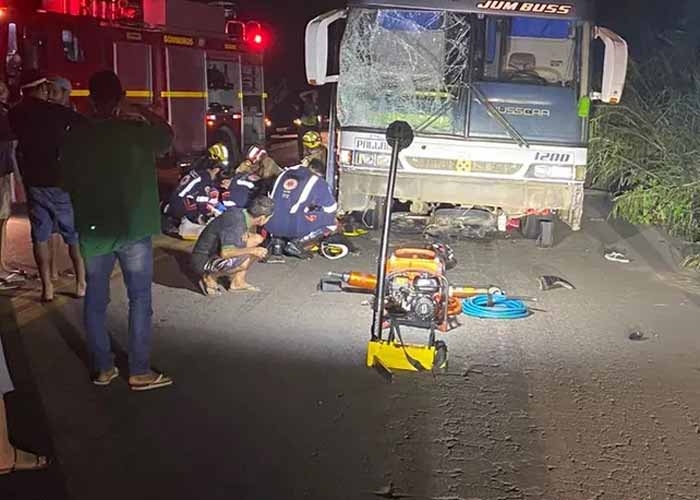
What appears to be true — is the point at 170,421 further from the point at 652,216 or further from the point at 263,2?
the point at 263,2

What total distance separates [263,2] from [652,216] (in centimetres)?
3124

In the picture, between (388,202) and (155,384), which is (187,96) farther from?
(155,384)

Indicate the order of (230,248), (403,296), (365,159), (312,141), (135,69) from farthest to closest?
(135,69) → (312,141) → (365,159) → (230,248) → (403,296)

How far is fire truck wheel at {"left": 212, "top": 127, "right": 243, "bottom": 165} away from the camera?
17781 mm

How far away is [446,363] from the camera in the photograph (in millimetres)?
6355

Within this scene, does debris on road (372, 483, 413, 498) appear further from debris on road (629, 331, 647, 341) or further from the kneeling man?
the kneeling man

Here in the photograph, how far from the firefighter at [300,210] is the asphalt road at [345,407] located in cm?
169

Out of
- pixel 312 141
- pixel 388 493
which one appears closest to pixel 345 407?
pixel 388 493

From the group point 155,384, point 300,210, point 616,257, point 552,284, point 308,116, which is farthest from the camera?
point 308,116

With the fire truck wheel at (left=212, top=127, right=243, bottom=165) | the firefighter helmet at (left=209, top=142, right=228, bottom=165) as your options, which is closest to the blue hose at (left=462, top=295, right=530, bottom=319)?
the firefighter helmet at (left=209, top=142, right=228, bottom=165)

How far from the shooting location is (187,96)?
1650 centimetres

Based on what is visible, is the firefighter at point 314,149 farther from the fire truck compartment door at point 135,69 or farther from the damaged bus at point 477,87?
the fire truck compartment door at point 135,69

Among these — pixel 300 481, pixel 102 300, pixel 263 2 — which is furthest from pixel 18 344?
pixel 263 2

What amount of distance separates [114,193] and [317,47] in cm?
520
